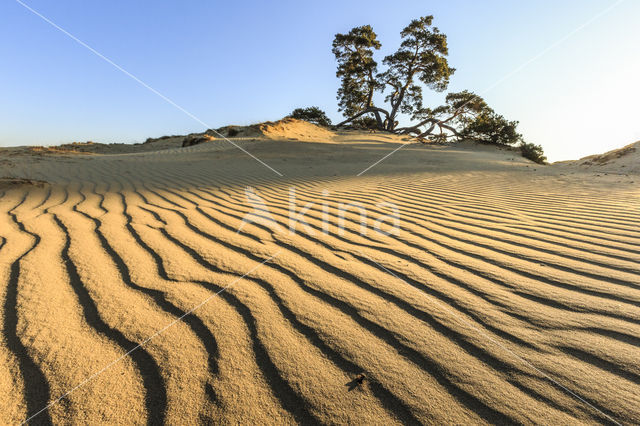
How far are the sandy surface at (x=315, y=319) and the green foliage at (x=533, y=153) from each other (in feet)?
45.2

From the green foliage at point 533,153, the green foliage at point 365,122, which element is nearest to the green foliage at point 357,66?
the green foliage at point 365,122

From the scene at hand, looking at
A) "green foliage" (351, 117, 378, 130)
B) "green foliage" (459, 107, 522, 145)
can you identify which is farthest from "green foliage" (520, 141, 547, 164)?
"green foliage" (351, 117, 378, 130)

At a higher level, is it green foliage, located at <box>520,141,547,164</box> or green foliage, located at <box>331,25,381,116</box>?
green foliage, located at <box>331,25,381,116</box>

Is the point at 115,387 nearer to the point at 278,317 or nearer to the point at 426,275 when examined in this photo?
the point at 278,317

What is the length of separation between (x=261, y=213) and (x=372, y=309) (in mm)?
1950

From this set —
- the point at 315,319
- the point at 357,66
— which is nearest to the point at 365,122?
the point at 357,66

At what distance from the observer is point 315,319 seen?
1335mm

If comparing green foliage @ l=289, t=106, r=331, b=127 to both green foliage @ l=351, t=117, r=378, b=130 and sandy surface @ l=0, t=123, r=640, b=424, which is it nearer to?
green foliage @ l=351, t=117, r=378, b=130

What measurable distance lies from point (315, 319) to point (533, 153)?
17.0m

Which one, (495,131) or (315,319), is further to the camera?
(495,131)

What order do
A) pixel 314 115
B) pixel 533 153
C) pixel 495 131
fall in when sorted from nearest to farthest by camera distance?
pixel 533 153, pixel 495 131, pixel 314 115

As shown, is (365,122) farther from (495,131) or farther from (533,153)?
(533,153)

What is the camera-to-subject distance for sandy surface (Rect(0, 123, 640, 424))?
0.94m

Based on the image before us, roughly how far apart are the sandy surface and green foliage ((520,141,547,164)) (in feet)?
45.2
